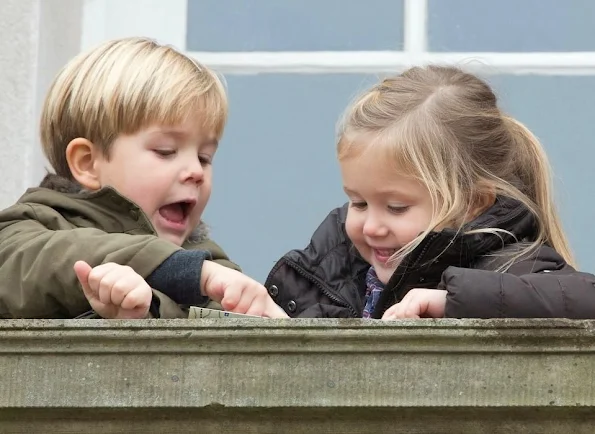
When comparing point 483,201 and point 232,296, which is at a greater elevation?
point 483,201

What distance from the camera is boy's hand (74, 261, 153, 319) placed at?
2.85 meters

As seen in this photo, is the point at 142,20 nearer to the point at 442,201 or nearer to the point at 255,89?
the point at 255,89

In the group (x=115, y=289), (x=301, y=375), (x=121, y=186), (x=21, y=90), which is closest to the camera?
(x=301, y=375)

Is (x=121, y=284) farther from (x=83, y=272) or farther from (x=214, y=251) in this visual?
(x=214, y=251)

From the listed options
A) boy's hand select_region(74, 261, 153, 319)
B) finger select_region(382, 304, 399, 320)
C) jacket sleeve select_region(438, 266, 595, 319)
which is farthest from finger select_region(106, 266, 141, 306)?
jacket sleeve select_region(438, 266, 595, 319)

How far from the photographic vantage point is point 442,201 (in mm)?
3352

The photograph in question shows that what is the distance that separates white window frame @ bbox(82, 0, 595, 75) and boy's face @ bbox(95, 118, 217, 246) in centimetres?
107

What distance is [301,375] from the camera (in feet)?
8.16

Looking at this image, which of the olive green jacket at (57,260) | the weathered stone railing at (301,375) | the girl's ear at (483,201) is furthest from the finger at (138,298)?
the girl's ear at (483,201)

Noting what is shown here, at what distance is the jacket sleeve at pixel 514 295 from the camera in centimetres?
283

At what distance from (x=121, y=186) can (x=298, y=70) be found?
1.17m

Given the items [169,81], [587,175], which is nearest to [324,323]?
[169,81]

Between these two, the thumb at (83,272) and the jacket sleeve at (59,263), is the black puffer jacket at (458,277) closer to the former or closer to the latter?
the jacket sleeve at (59,263)

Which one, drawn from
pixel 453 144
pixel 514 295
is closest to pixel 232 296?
pixel 514 295
